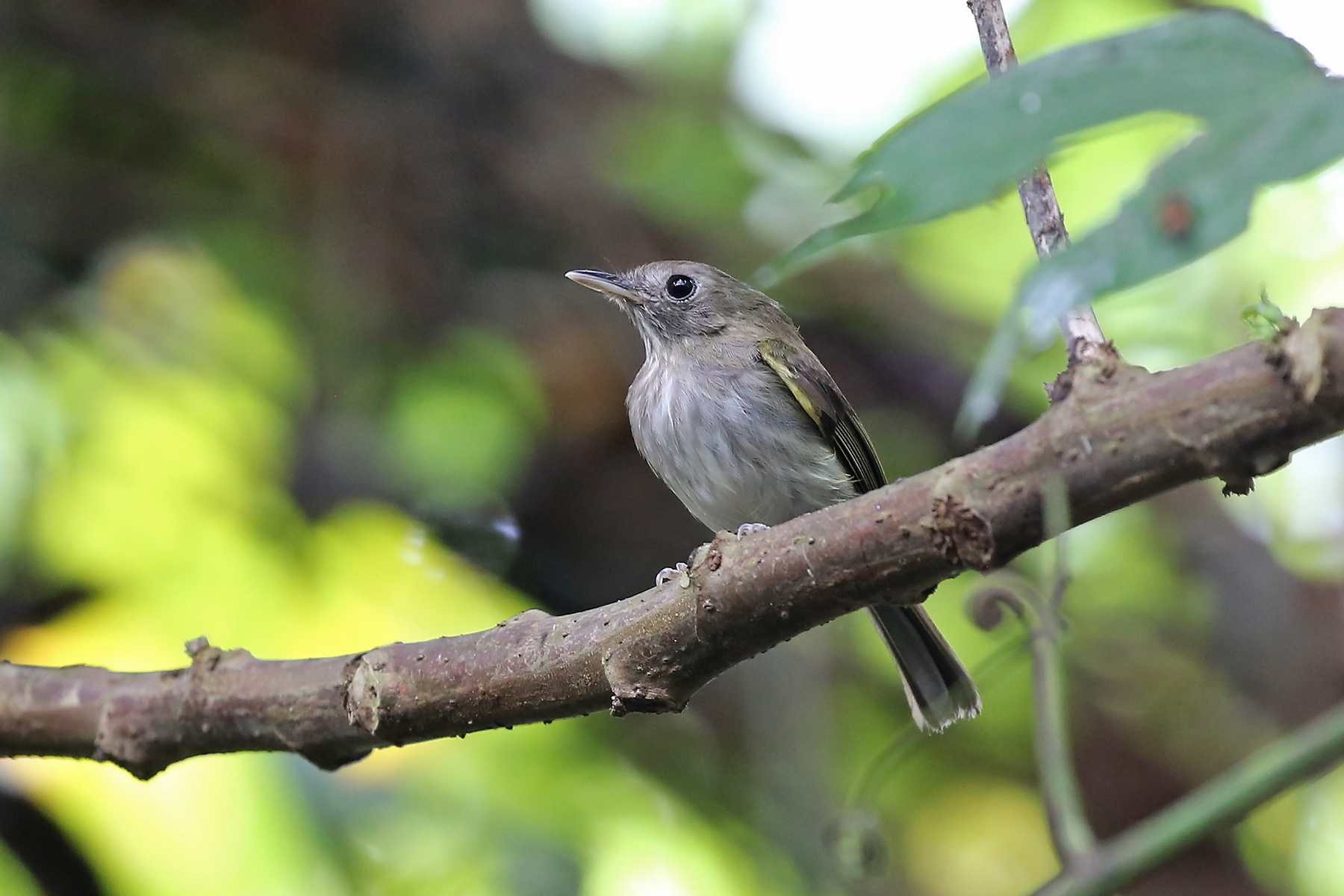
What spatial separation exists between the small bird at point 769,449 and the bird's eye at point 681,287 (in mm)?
484

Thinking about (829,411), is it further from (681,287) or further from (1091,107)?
(1091,107)

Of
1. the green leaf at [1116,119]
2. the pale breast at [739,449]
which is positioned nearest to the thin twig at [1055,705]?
the green leaf at [1116,119]

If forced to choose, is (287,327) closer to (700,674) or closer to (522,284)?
(522,284)

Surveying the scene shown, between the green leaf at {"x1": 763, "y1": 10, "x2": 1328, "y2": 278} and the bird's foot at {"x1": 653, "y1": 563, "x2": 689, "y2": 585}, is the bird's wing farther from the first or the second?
the green leaf at {"x1": 763, "y1": 10, "x2": 1328, "y2": 278}

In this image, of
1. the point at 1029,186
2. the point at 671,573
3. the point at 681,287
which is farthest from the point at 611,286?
the point at 1029,186

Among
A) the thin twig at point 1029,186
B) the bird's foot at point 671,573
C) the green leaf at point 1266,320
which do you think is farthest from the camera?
the bird's foot at point 671,573

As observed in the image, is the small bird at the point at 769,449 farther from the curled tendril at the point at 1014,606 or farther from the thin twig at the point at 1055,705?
the thin twig at the point at 1055,705

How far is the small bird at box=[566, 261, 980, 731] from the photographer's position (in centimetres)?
397

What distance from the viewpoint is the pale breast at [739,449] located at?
4.02 meters

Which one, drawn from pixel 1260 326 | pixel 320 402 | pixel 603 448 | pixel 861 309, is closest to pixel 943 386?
pixel 861 309

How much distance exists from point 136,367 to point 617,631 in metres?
3.55

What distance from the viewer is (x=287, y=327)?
5.34 m

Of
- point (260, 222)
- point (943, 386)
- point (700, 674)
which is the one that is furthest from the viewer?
point (260, 222)

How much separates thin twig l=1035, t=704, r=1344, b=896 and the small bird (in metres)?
1.92
